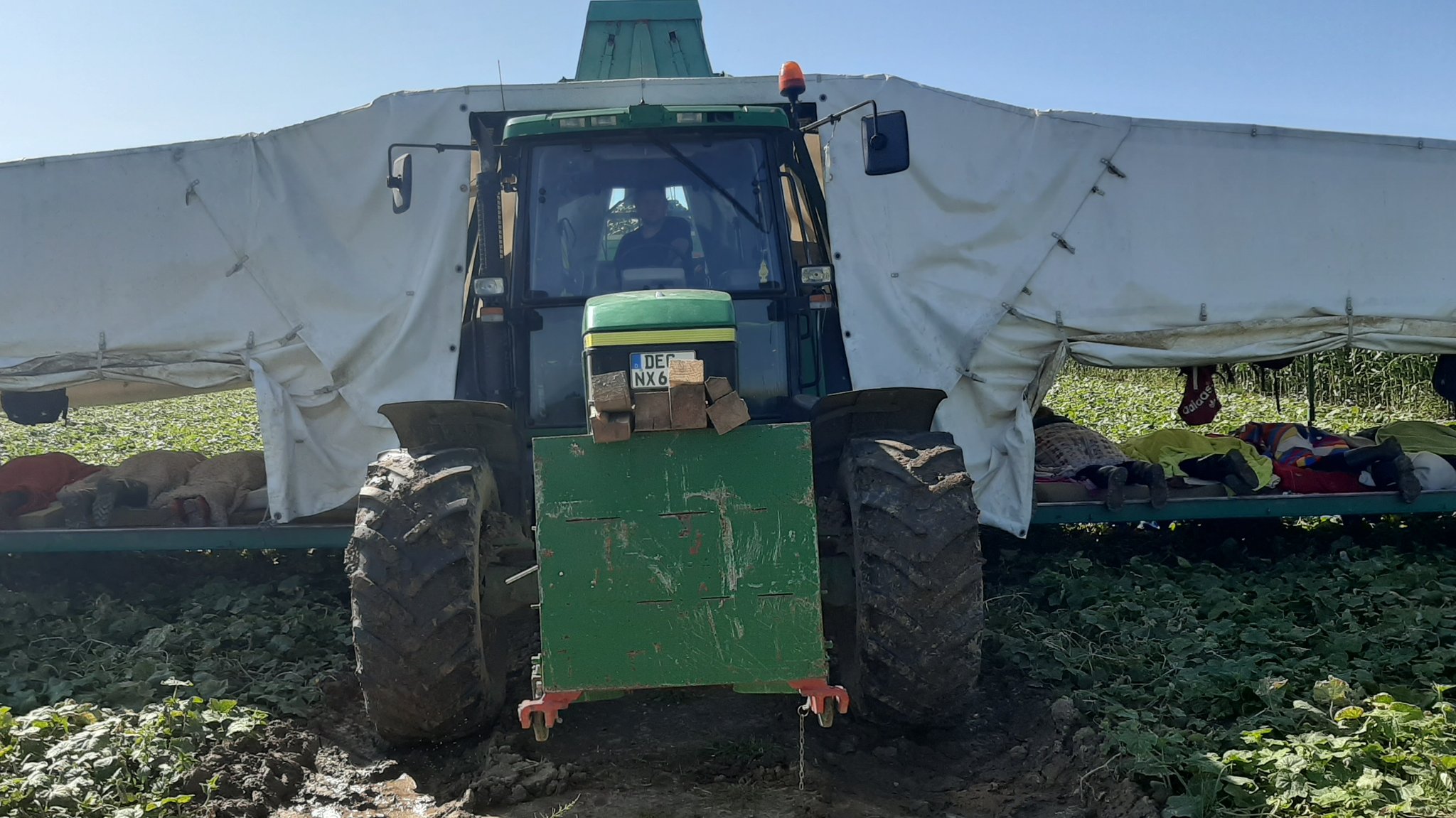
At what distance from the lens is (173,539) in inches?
283

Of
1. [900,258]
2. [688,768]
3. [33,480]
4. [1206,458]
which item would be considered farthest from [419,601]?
[1206,458]

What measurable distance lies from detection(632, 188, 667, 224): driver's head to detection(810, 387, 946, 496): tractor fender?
3.69ft

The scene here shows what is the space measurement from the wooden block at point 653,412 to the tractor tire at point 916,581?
2.82ft

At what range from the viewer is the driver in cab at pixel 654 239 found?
18.6 feet

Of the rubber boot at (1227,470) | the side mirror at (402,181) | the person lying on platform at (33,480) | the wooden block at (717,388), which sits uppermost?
the side mirror at (402,181)

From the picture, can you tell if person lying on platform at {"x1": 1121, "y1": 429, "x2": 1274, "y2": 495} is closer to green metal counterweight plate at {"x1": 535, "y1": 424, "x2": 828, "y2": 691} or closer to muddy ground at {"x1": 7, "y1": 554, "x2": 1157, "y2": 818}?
muddy ground at {"x1": 7, "y1": 554, "x2": 1157, "y2": 818}

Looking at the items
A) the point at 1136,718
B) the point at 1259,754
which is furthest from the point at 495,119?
the point at 1259,754

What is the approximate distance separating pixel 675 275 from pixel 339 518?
3.01 meters

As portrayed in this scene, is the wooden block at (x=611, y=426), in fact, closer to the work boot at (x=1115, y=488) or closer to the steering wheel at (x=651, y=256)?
the steering wheel at (x=651, y=256)

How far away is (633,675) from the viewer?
4445 millimetres

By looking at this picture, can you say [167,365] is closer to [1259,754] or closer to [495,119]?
[495,119]

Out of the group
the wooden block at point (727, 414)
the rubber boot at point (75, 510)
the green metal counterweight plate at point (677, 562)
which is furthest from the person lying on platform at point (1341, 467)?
the rubber boot at point (75, 510)

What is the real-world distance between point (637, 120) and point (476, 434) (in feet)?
5.18

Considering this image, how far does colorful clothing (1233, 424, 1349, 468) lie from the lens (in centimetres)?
783
